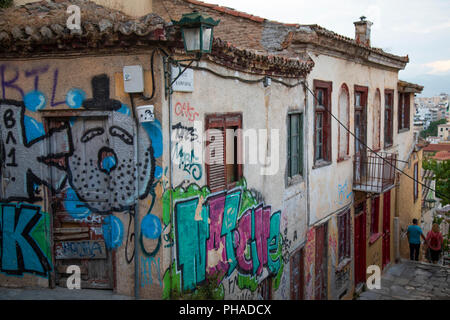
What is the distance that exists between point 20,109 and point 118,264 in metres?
2.66

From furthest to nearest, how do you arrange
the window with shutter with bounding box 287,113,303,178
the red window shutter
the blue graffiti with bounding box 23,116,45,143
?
1. the red window shutter
2. the window with shutter with bounding box 287,113,303,178
3. the blue graffiti with bounding box 23,116,45,143

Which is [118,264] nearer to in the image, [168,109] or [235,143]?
[168,109]

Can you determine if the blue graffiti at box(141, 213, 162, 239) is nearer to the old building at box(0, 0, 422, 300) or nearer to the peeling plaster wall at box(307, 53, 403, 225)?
the old building at box(0, 0, 422, 300)

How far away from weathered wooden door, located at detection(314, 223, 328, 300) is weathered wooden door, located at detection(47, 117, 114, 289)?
6.48 meters

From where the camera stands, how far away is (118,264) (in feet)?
21.2

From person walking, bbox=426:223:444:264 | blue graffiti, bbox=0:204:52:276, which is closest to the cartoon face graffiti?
blue graffiti, bbox=0:204:52:276

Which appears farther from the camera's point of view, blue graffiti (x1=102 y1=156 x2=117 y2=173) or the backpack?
the backpack

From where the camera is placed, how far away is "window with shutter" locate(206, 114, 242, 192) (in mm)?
7145

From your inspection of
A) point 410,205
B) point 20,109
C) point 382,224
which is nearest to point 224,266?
point 20,109

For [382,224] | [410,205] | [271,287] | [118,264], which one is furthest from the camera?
[410,205]

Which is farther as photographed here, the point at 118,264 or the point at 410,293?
the point at 410,293

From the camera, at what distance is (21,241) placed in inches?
272

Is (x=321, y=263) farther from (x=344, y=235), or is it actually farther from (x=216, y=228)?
(x=216, y=228)
